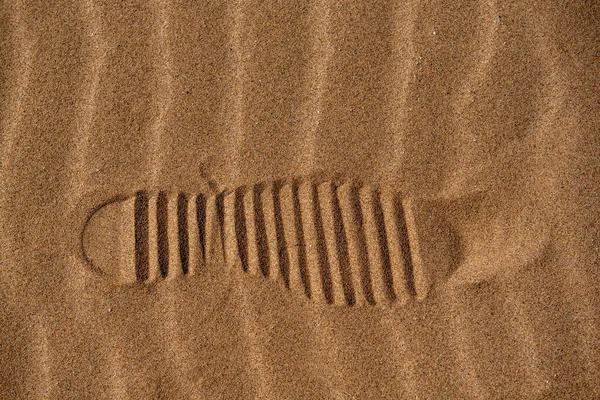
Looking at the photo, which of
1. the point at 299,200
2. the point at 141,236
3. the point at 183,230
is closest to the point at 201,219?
the point at 183,230

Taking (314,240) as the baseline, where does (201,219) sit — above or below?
above

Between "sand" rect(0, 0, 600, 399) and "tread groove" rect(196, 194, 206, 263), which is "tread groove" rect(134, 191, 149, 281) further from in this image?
"tread groove" rect(196, 194, 206, 263)

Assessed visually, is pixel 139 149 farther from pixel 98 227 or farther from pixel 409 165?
pixel 409 165

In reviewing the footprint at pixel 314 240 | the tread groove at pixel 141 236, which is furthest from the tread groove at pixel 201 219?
the tread groove at pixel 141 236

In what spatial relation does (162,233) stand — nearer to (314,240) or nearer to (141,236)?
(141,236)

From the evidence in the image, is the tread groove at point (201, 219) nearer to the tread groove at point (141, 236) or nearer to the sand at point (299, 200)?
the sand at point (299, 200)

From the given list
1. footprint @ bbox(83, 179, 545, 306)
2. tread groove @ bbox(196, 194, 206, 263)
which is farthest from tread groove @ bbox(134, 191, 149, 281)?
tread groove @ bbox(196, 194, 206, 263)

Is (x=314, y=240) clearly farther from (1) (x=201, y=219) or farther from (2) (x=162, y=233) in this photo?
(2) (x=162, y=233)
